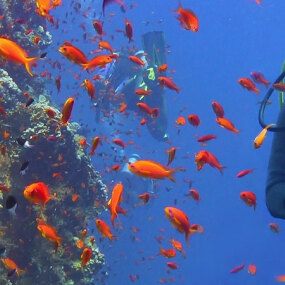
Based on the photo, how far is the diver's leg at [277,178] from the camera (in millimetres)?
2514

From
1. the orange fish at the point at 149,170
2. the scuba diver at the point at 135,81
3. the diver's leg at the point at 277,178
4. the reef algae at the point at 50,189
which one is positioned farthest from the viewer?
the scuba diver at the point at 135,81

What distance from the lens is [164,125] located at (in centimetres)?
2014

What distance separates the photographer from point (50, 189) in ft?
30.7

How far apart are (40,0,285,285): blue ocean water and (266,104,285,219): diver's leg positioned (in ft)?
49.4

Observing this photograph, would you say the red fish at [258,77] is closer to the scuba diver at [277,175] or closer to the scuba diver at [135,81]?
the scuba diver at [277,175]

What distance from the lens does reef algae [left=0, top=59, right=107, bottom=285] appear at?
27.4 feet

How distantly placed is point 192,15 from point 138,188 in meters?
20.7

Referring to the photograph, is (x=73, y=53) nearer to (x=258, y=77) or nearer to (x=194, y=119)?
(x=194, y=119)

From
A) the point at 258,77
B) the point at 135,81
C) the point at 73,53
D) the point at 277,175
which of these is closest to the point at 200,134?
the point at 135,81

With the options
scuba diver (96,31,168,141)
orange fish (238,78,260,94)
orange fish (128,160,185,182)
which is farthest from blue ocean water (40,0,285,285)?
orange fish (128,160,185,182)

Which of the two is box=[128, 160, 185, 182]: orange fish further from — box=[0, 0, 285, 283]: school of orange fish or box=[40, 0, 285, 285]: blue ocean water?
box=[40, 0, 285, 285]: blue ocean water

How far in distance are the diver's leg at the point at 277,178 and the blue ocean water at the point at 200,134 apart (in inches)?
593

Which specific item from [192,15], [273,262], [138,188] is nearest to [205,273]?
[273,262]

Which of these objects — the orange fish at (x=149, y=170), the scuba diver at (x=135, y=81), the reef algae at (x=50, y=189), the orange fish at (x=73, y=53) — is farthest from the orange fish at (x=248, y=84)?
the scuba diver at (x=135, y=81)
